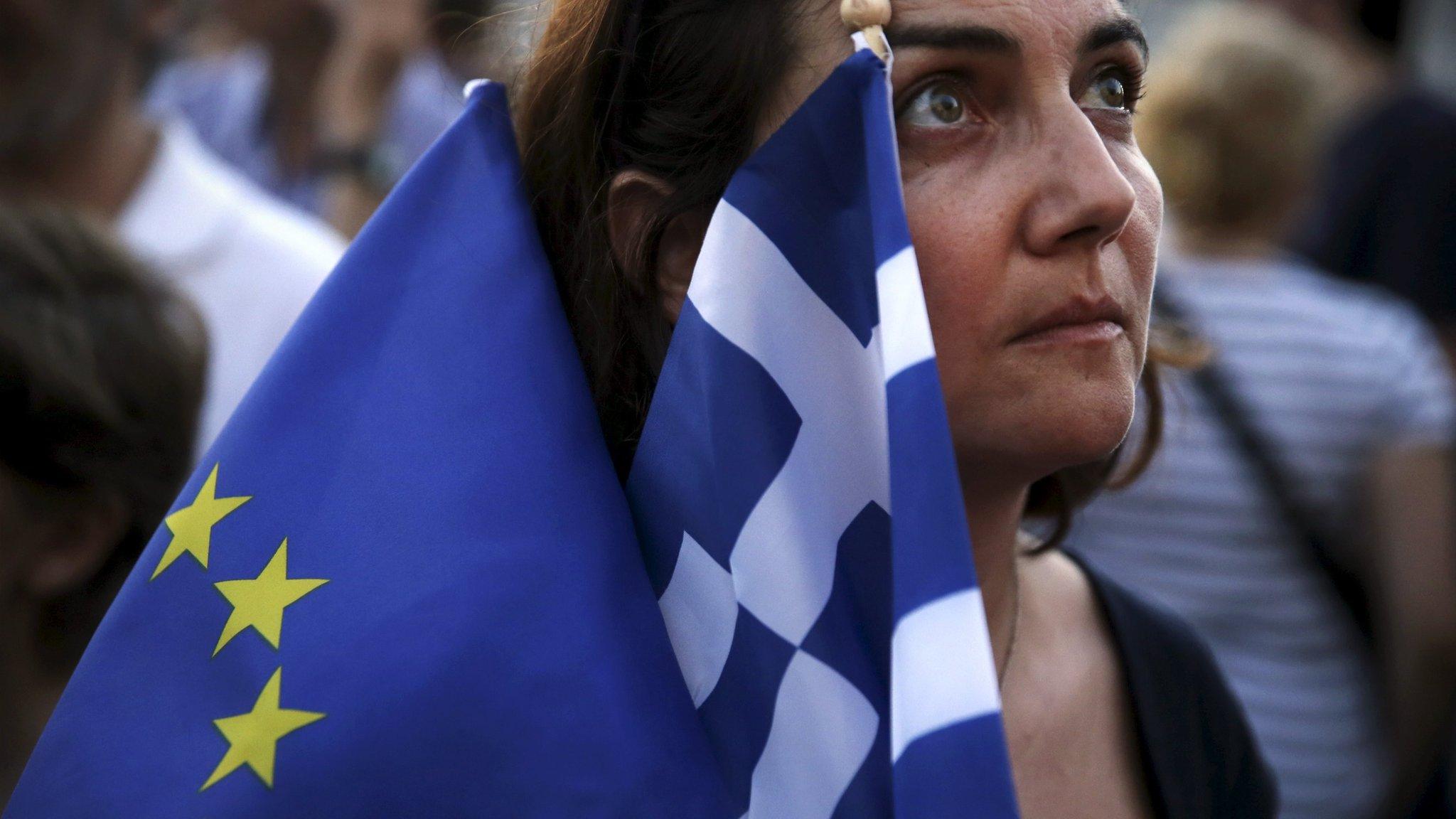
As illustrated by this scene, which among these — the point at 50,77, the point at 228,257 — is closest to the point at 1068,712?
the point at 228,257

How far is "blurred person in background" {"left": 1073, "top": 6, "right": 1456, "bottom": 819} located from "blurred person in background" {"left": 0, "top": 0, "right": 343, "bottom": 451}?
1780 mm

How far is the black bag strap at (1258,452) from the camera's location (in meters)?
3.00

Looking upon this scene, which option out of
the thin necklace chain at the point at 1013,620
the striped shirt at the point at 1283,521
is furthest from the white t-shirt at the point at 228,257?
the striped shirt at the point at 1283,521

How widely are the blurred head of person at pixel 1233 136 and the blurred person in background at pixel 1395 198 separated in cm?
38

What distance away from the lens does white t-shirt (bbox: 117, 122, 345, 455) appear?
2826mm

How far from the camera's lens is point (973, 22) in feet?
4.92

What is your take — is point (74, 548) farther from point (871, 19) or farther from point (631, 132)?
point (871, 19)

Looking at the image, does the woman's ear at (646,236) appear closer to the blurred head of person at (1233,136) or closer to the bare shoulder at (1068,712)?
the bare shoulder at (1068,712)

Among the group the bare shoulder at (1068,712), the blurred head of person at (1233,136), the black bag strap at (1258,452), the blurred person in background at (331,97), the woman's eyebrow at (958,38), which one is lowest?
the black bag strap at (1258,452)

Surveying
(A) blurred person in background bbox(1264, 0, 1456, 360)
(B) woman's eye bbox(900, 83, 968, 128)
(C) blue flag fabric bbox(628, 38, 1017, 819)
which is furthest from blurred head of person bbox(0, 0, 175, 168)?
Answer: (A) blurred person in background bbox(1264, 0, 1456, 360)

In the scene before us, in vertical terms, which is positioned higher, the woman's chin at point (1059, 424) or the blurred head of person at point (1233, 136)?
the woman's chin at point (1059, 424)

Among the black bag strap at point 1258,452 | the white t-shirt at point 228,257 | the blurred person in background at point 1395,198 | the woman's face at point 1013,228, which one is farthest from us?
the blurred person in background at point 1395,198

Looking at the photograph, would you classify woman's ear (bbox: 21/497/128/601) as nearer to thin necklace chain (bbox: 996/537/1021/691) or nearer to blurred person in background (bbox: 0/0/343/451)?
blurred person in background (bbox: 0/0/343/451)

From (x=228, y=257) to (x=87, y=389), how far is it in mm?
831
